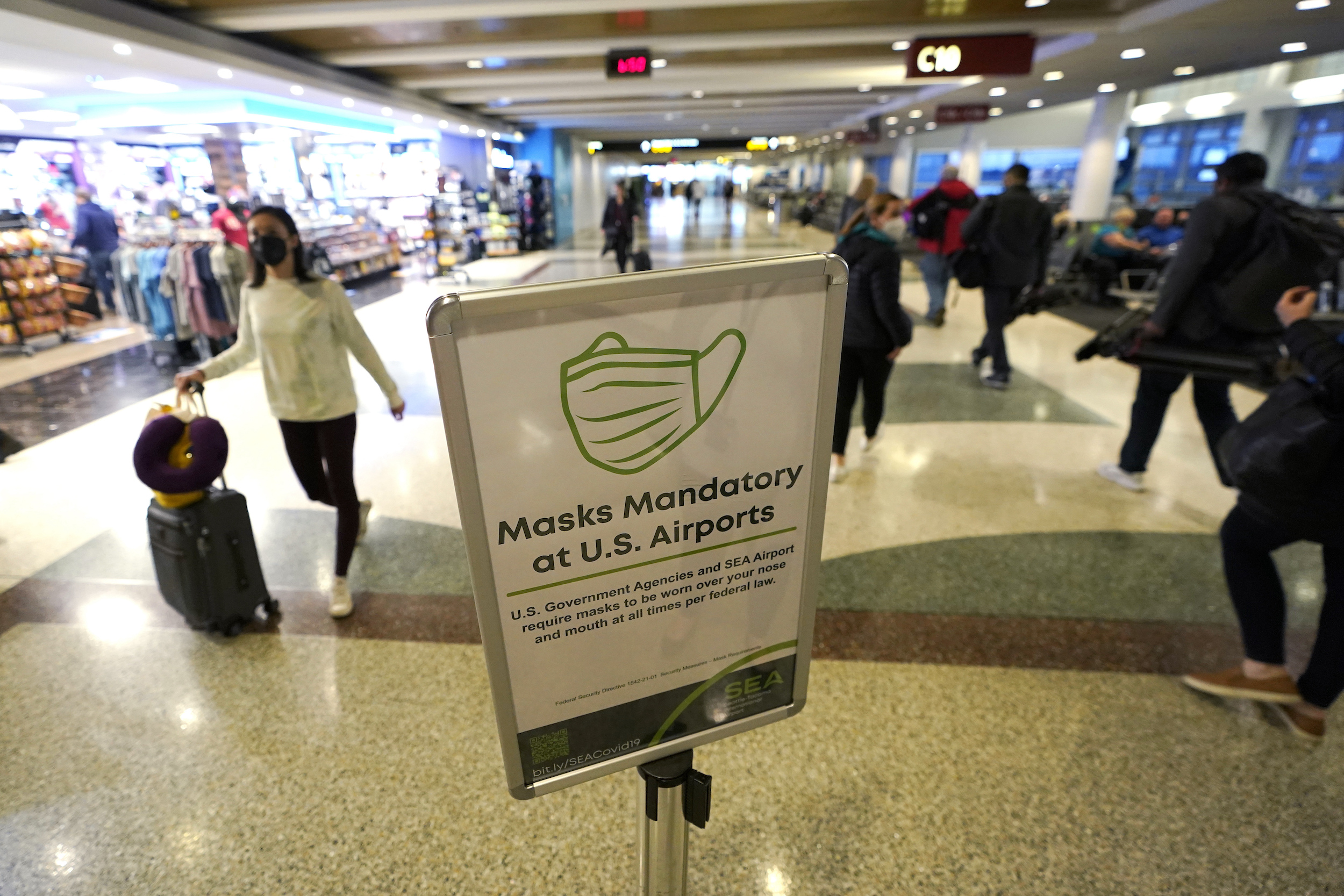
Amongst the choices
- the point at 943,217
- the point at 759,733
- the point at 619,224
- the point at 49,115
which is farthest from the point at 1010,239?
the point at 49,115

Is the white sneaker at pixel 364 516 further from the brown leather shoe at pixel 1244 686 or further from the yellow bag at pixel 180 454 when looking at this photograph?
the brown leather shoe at pixel 1244 686

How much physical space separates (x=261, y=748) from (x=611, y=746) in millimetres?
1692

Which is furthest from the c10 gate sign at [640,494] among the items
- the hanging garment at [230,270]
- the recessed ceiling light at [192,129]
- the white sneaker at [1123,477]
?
the recessed ceiling light at [192,129]

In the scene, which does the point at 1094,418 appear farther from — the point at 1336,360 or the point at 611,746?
the point at 611,746

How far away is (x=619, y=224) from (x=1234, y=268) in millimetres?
9460

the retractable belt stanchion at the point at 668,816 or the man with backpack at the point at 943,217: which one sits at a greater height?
the man with backpack at the point at 943,217

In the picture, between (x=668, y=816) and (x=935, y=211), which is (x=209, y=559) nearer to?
(x=668, y=816)

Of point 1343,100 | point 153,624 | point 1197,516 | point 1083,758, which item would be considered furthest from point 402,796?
point 1343,100

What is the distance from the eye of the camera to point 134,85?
941 centimetres

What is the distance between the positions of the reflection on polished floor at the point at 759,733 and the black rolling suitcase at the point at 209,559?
147mm

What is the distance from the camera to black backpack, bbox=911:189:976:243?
6867mm

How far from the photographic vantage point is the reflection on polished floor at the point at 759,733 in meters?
1.82

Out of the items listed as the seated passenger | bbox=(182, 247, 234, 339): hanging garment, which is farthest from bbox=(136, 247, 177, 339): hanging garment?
the seated passenger

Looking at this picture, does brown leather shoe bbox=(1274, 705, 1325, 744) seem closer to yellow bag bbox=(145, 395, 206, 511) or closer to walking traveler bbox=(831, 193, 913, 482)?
walking traveler bbox=(831, 193, 913, 482)
